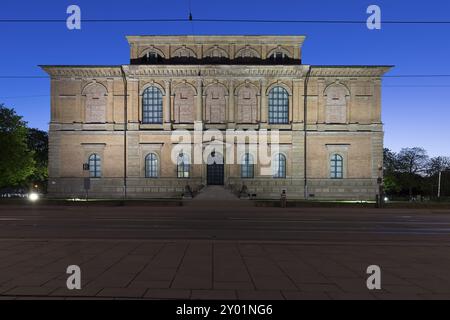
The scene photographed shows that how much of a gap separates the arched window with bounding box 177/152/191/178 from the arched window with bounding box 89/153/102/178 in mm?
9465

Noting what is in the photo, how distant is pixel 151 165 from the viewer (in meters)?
46.1

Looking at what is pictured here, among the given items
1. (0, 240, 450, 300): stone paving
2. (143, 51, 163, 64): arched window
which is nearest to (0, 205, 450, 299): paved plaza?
(0, 240, 450, 300): stone paving

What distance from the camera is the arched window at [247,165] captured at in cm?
4600

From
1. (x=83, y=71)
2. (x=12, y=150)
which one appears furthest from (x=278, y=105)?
(x=12, y=150)

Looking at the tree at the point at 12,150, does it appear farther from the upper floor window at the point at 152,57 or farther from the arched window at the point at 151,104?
the upper floor window at the point at 152,57

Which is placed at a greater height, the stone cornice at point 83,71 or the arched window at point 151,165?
the stone cornice at point 83,71

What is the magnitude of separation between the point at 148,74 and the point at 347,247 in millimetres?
39699

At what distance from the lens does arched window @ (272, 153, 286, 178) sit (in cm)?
4591

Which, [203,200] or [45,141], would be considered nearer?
[203,200]

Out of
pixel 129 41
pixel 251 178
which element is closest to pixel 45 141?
pixel 129 41

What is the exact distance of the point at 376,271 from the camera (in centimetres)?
733

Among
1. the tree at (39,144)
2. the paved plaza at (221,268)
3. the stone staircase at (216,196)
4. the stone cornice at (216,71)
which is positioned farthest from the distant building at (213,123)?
the tree at (39,144)

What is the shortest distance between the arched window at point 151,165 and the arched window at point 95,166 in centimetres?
562
